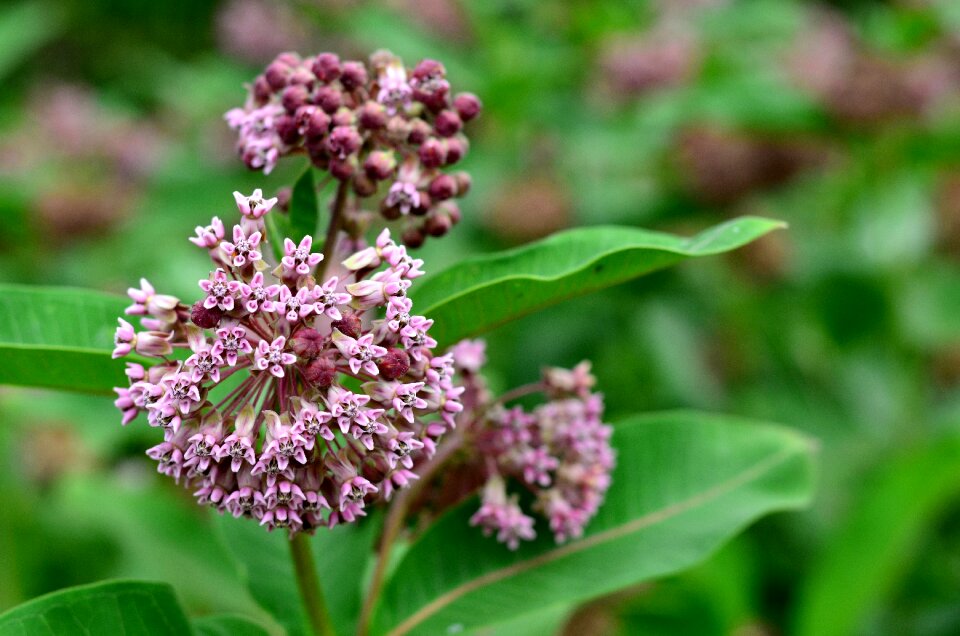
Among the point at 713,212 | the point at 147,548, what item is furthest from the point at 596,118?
the point at 147,548

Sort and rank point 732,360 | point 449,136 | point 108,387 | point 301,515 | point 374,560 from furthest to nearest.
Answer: point 732,360 → point 374,560 → point 449,136 → point 108,387 → point 301,515

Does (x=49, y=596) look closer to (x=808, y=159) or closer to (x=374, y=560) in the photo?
(x=374, y=560)

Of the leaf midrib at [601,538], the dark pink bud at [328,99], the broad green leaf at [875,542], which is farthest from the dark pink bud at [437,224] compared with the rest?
the broad green leaf at [875,542]

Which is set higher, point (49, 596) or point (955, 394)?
point (955, 394)

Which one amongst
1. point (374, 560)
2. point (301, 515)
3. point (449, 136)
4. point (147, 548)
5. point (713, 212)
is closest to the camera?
point (301, 515)

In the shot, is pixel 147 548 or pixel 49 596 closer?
pixel 49 596

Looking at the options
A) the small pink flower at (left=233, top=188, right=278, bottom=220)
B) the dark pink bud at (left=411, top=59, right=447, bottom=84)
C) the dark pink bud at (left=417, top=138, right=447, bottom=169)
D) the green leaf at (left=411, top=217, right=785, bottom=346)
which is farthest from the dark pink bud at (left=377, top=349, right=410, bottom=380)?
the dark pink bud at (left=411, top=59, right=447, bottom=84)

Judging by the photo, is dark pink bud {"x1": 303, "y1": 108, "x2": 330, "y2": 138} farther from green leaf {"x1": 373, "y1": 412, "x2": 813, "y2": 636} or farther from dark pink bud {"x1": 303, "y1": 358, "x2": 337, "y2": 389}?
green leaf {"x1": 373, "y1": 412, "x2": 813, "y2": 636}

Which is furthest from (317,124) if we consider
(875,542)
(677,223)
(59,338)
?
(677,223)
